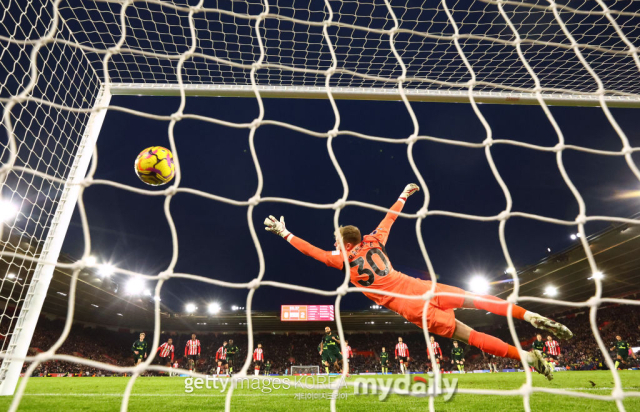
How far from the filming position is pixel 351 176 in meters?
22.1

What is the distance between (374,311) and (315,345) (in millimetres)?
8301

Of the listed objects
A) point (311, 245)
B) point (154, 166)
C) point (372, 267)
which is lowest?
point (372, 267)

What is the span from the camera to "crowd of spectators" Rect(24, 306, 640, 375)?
2117cm

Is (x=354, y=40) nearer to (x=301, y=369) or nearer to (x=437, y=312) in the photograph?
(x=437, y=312)

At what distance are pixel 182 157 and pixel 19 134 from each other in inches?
623

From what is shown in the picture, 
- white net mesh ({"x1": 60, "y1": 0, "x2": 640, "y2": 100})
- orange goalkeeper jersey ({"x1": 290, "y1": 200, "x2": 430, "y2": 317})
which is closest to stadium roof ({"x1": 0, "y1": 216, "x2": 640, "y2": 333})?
white net mesh ({"x1": 60, "y1": 0, "x2": 640, "y2": 100})

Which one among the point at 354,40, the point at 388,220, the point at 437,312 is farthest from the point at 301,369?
the point at 354,40

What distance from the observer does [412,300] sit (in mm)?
3127

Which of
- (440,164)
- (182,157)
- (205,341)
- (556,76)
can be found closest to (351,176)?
(440,164)

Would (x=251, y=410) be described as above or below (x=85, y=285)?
below

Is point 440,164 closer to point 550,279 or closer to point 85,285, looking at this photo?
point 550,279

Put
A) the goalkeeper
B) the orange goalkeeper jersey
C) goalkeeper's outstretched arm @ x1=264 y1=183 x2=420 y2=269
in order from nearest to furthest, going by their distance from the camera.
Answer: the goalkeeper, goalkeeper's outstretched arm @ x1=264 y1=183 x2=420 y2=269, the orange goalkeeper jersey

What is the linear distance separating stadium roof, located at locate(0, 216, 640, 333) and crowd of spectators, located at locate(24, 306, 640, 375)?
988 mm

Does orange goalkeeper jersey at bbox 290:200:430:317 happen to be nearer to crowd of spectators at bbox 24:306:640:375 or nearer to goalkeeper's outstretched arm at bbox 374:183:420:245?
goalkeeper's outstretched arm at bbox 374:183:420:245
